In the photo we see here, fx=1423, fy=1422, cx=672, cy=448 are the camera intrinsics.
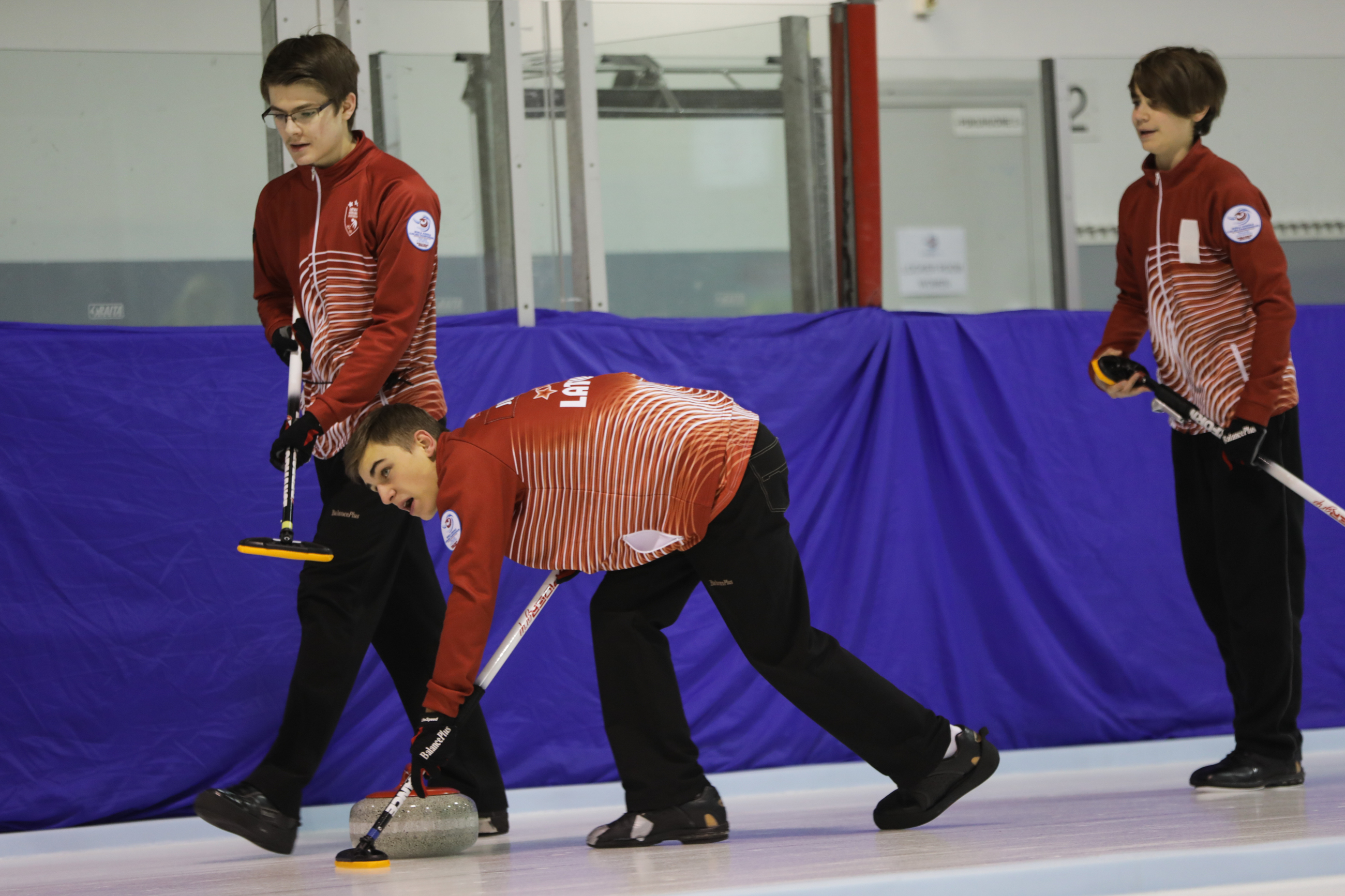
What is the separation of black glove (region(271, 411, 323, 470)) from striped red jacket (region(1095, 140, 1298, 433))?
5.64 ft

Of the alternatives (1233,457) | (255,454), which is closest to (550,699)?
(255,454)

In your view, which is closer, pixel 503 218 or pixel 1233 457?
pixel 1233 457

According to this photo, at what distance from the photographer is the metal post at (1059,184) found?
417 centimetres

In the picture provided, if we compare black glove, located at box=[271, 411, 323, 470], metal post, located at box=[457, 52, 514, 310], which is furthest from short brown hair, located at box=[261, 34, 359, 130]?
metal post, located at box=[457, 52, 514, 310]

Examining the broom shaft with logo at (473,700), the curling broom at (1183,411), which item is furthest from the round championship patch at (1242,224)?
the broom shaft with logo at (473,700)

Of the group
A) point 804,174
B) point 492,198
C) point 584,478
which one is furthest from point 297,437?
point 804,174

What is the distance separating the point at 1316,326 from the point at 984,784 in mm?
1699

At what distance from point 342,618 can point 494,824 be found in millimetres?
511

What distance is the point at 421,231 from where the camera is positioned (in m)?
2.53

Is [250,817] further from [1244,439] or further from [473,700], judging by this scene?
[1244,439]

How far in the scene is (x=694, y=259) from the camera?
3.87m

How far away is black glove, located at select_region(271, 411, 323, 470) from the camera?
241 cm

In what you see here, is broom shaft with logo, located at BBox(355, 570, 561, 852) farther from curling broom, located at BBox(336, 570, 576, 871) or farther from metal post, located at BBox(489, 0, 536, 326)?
metal post, located at BBox(489, 0, 536, 326)

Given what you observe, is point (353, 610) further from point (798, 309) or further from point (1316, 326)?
point (1316, 326)
